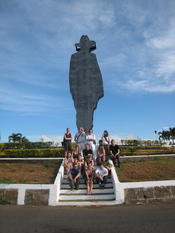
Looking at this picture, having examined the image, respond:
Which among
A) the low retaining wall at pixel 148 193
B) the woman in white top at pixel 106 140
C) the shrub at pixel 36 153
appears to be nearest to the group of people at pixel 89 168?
the woman in white top at pixel 106 140

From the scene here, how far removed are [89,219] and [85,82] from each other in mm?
10919

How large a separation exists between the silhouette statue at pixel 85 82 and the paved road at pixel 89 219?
8.68m

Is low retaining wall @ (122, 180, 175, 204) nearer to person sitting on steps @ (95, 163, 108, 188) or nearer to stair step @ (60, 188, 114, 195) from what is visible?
stair step @ (60, 188, 114, 195)

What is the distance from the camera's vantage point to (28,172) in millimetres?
8531

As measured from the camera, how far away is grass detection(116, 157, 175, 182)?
7428 mm

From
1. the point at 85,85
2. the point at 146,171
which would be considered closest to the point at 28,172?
the point at 146,171

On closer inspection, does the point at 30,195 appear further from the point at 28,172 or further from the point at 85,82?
the point at 85,82

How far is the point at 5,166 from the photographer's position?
9.44 meters

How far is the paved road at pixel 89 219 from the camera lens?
388 centimetres

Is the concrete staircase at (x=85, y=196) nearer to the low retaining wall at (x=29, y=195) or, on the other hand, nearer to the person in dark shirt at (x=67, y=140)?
the low retaining wall at (x=29, y=195)

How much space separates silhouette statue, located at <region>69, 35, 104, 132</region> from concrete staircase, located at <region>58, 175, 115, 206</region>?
7130 millimetres

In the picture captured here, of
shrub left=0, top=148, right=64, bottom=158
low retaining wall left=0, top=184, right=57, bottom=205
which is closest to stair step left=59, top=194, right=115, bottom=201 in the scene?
low retaining wall left=0, top=184, right=57, bottom=205

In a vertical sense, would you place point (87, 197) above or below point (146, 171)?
below

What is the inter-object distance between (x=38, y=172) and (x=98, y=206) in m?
3.50
